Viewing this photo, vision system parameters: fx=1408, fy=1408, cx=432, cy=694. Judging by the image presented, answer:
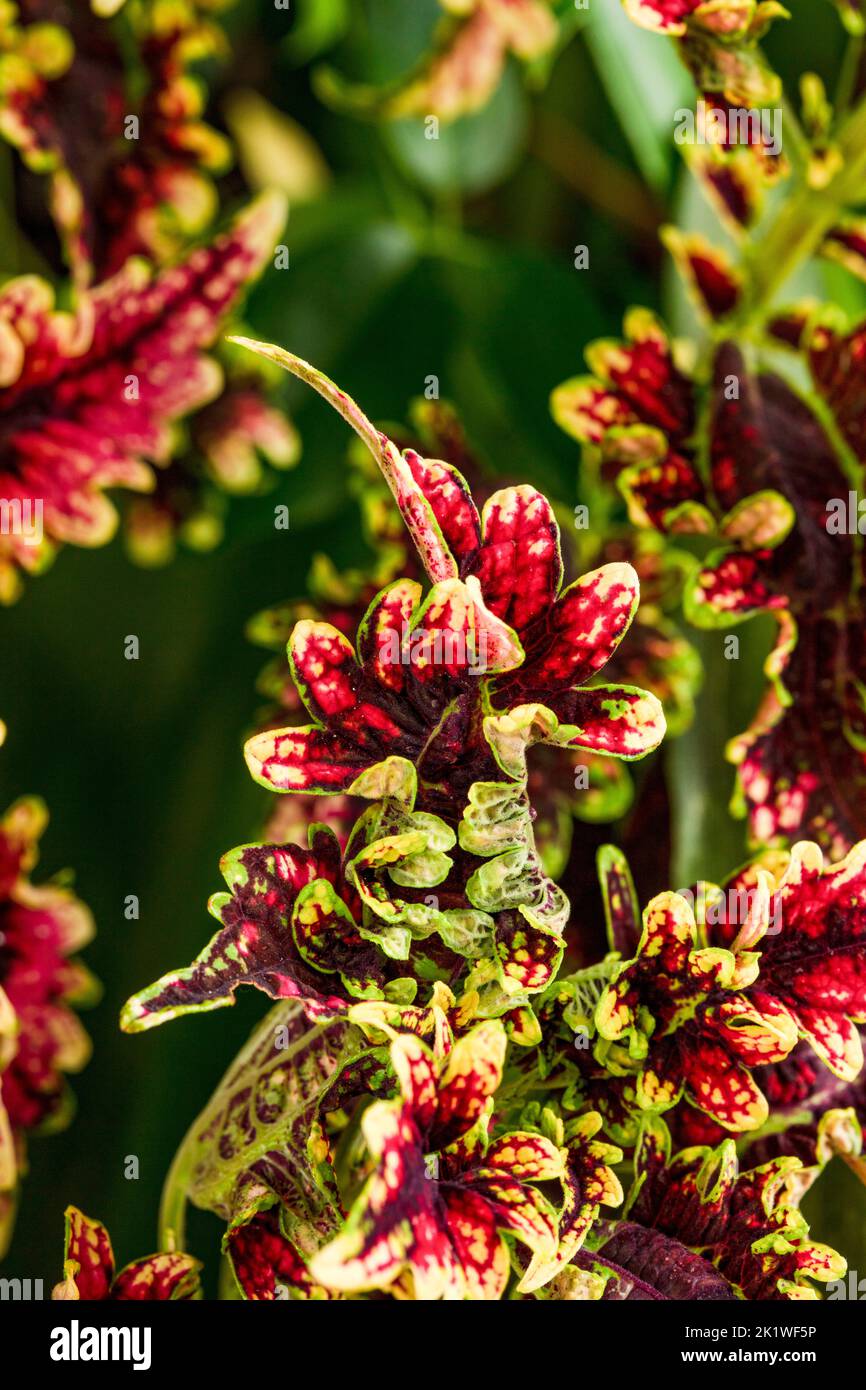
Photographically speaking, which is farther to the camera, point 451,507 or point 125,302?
point 125,302

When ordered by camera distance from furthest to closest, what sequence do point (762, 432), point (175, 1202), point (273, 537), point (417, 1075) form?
point (273, 537)
point (762, 432)
point (175, 1202)
point (417, 1075)

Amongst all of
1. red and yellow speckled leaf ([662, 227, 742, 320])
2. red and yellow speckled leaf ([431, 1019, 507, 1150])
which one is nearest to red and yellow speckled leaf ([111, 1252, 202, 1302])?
red and yellow speckled leaf ([431, 1019, 507, 1150])

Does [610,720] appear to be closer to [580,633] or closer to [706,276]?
[580,633]

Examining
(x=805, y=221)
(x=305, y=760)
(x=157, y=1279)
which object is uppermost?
(x=805, y=221)

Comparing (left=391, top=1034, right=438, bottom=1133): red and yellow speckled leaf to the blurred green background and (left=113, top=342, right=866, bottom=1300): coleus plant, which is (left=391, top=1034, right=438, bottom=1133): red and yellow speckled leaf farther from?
the blurred green background

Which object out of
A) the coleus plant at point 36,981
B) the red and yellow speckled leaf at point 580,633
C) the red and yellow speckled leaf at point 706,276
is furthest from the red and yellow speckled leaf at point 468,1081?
the red and yellow speckled leaf at point 706,276

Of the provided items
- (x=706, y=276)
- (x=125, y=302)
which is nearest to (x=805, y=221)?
(x=706, y=276)
